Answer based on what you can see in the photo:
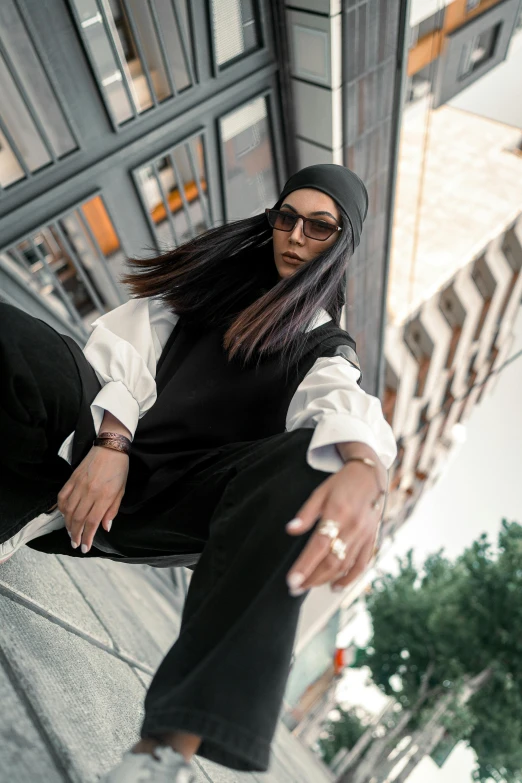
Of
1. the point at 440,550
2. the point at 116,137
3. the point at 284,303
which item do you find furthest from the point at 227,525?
the point at 440,550

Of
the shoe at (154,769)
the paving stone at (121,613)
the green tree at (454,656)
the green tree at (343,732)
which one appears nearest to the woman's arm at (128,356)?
the shoe at (154,769)

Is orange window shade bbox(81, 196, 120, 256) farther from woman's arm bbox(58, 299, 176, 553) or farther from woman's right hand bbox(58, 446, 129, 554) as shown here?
woman's right hand bbox(58, 446, 129, 554)

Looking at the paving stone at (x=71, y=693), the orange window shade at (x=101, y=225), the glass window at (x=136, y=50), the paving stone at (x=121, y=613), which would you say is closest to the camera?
the paving stone at (x=71, y=693)

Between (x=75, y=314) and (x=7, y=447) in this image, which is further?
(x=75, y=314)

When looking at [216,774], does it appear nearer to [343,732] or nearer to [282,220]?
[282,220]

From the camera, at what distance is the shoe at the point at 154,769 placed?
1.01 metres

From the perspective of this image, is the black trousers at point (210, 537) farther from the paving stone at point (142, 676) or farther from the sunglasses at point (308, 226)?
the paving stone at point (142, 676)

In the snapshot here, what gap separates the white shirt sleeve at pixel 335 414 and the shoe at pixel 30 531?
0.82 metres

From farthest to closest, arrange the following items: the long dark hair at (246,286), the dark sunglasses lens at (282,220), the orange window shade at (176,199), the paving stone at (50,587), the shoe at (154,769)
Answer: the orange window shade at (176,199) → the paving stone at (50,587) → the dark sunglasses lens at (282,220) → the long dark hair at (246,286) → the shoe at (154,769)

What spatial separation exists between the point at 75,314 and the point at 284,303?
10.6 ft

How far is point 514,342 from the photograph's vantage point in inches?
829

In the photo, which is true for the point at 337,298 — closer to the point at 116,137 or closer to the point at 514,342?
the point at 116,137

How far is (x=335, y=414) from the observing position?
4.40 feet

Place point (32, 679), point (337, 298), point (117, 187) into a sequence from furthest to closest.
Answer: point (117, 187) → point (337, 298) → point (32, 679)
